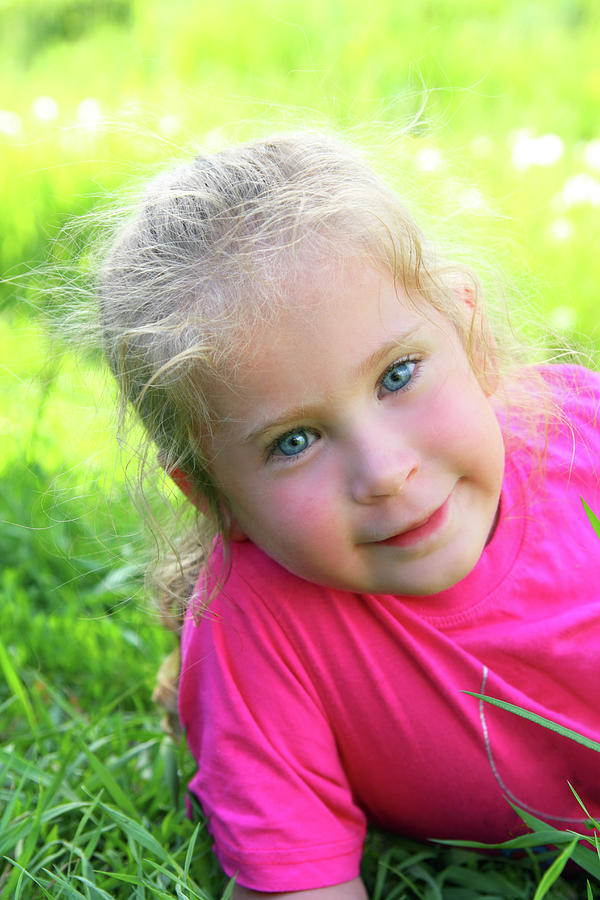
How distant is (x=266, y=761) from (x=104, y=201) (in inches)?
38.1

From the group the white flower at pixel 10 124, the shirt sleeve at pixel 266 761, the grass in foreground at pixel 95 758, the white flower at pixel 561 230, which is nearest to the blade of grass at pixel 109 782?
the grass in foreground at pixel 95 758

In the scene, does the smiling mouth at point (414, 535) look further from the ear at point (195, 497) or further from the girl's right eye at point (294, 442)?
the ear at point (195, 497)

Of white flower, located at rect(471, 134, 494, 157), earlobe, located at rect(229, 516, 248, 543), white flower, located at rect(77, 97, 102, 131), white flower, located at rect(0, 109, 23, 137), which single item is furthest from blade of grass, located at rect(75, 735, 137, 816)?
white flower, located at rect(0, 109, 23, 137)

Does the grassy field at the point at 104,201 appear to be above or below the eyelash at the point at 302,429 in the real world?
below

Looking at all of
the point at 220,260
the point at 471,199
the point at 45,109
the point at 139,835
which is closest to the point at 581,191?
the point at 471,199

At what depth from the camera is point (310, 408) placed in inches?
52.1

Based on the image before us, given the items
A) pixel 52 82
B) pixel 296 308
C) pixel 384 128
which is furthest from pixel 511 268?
pixel 52 82

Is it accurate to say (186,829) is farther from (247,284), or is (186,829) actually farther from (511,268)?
(511,268)

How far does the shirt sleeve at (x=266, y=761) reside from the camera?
1.53 m

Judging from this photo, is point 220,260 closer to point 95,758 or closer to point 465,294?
point 465,294

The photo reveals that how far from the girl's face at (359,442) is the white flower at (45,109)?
3.13 m

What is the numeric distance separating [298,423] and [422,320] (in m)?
0.24

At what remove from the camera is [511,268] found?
2.00 m

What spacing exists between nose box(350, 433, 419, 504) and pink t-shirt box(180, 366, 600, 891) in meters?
Result: 0.30
